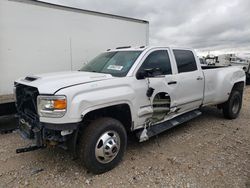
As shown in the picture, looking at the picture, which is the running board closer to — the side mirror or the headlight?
the side mirror

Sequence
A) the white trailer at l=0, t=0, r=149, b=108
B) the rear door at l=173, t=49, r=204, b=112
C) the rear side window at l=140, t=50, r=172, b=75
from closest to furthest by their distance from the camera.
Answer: the rear side window at l=140, t=50, r=172, b=75 < the rear door at l=173, t=49, r=204, b=112 < the white trailer at l=0, t=0, r=149, b=108

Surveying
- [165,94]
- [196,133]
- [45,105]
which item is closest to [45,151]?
[45,105]

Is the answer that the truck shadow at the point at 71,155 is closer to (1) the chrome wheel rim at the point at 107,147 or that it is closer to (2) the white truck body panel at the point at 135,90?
(1) the chrome wheel rim at the point at 107,147

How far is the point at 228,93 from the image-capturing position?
5.94 meters

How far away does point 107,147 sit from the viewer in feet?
11.1

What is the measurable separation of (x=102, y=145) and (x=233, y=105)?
4.44 m

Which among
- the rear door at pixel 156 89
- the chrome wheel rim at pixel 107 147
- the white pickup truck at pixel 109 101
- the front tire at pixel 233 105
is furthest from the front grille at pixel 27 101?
the front tire at pixel 233 105

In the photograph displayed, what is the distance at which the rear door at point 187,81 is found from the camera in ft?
15.2

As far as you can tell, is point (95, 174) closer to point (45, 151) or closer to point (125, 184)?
point (125, 184)

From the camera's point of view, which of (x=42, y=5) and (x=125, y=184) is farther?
(x=42, y=5)

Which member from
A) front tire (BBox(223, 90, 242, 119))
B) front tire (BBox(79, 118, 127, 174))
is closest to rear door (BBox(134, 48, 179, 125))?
front tire (BBox(79, 118, 127, 174))

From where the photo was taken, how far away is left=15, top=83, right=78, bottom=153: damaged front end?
9.91 feet

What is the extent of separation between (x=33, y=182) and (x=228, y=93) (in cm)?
495

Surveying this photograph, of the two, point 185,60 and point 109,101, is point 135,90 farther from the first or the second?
point 185,60
